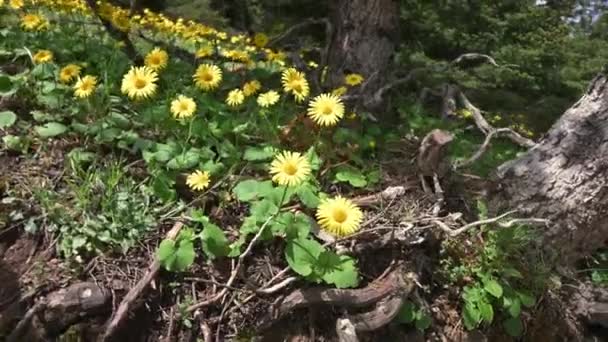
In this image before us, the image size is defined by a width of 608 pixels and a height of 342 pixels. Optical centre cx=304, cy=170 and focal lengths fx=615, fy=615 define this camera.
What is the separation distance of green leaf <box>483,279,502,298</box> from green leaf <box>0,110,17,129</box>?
6.43 ft

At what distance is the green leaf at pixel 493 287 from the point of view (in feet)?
7.59

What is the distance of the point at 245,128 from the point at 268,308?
821mm

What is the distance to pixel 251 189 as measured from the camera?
2.29m

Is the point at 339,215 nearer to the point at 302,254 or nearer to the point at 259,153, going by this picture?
the point at 302,254

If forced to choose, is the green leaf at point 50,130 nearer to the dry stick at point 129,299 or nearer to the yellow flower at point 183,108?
the yellow flower at point 183,108

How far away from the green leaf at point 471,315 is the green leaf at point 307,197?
71 cm

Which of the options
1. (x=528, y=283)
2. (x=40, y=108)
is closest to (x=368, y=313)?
(x=528, y=283)

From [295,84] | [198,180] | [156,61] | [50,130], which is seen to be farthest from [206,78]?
[50,130]

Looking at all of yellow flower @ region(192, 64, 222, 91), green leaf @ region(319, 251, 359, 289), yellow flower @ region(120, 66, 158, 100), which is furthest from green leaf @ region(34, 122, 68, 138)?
green leaf @ region(319, 251, 359, 289)

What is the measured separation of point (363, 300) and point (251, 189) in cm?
57

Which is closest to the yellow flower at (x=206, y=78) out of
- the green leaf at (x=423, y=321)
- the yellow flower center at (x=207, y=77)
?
the yellow flower center at (x=207, y=77)

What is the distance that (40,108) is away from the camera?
2.70m

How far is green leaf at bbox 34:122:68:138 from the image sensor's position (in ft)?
8.03

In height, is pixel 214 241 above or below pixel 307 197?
below
